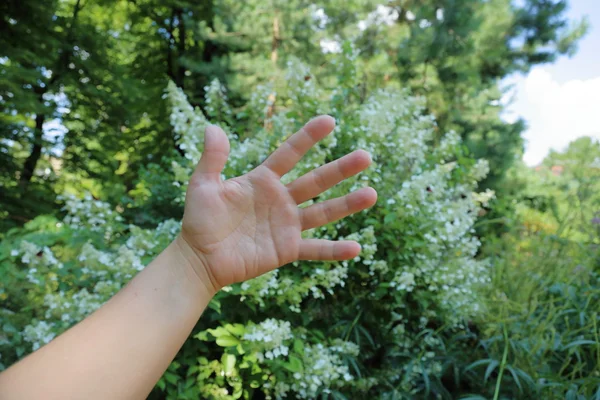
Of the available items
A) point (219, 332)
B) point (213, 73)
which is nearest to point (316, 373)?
point (219, 332)

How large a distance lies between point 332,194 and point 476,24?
583cm

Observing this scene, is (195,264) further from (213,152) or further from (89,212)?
(89,212)

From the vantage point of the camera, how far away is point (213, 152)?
1.04 meters

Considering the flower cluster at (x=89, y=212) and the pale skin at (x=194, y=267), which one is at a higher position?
the flower cluster at (x=89, y=212)

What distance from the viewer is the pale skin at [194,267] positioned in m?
0.83

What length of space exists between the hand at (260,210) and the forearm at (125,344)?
6 cm

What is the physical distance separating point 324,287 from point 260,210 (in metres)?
1.06

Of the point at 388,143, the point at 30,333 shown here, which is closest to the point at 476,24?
the point at 388,143

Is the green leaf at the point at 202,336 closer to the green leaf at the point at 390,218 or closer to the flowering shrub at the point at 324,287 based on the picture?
the flowering shrub at the point at 324,287

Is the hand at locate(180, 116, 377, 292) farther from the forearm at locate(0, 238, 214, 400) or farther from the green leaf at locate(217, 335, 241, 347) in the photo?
the green leaf at locate(217, 335, 241, 347)

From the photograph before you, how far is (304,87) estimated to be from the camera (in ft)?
7.98

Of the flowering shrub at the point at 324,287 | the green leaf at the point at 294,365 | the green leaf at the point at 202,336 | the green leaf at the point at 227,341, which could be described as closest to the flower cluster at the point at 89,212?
the flowering shrub at the point at 324,287

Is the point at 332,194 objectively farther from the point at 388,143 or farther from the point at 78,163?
the point at 78,163

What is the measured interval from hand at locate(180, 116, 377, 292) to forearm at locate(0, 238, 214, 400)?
2.5 inches
